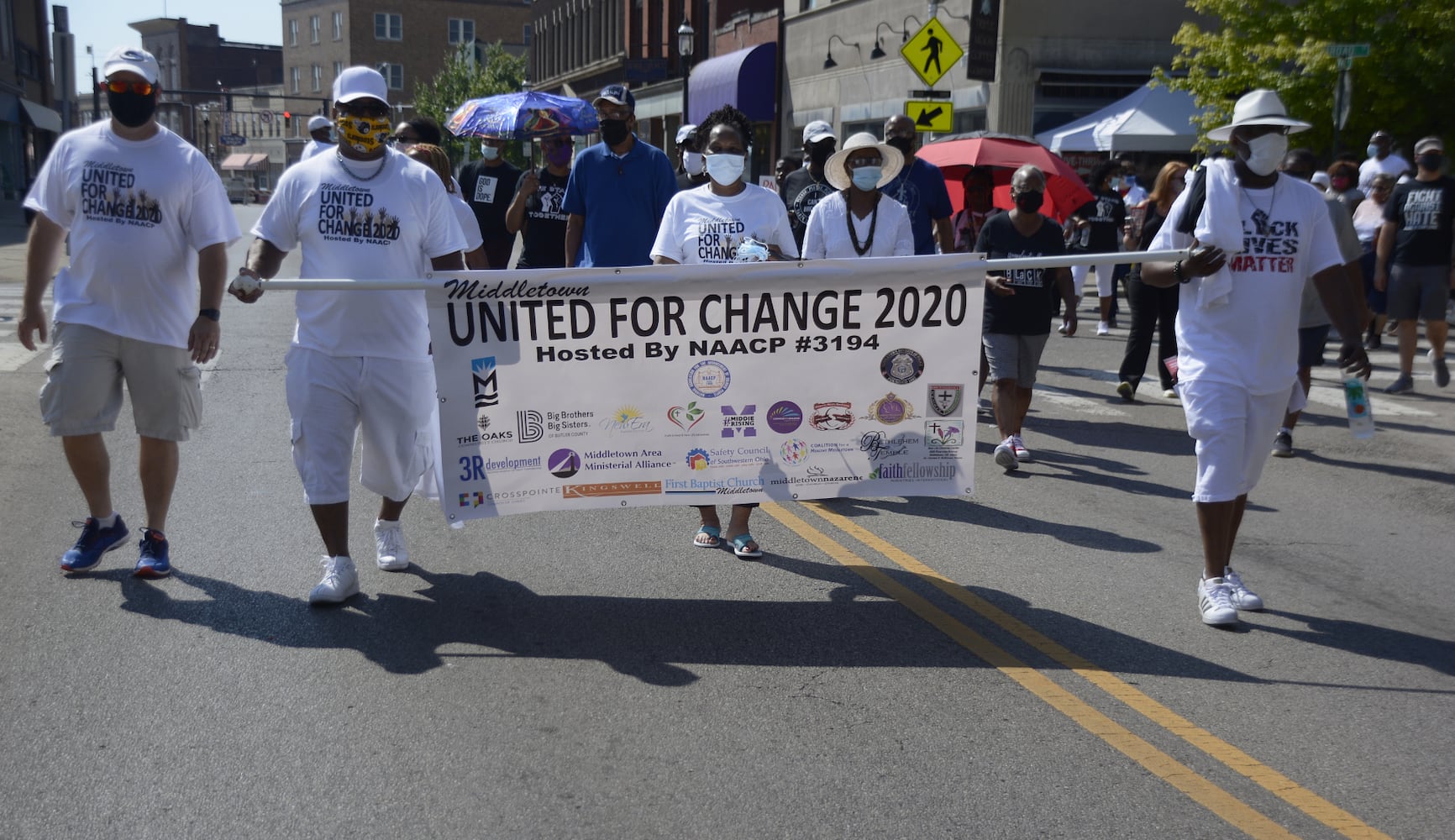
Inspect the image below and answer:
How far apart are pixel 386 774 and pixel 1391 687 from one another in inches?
138

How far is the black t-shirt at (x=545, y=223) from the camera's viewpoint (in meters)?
9.75

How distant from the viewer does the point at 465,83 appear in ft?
224

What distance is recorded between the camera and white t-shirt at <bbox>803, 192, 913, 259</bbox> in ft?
25.3

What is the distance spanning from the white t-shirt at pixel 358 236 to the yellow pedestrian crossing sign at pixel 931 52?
13374 mm

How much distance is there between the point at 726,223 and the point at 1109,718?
2998 millimetres

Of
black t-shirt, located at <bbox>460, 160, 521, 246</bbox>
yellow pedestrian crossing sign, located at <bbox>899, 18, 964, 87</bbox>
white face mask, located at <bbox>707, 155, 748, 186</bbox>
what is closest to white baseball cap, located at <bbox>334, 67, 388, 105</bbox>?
white face mask, located at <bbox>707, 155, 748, 186</bbox>

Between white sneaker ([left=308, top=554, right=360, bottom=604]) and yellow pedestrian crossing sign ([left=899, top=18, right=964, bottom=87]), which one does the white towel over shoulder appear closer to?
white sneaker ([left=308, top=554, right=360, bottom=604])

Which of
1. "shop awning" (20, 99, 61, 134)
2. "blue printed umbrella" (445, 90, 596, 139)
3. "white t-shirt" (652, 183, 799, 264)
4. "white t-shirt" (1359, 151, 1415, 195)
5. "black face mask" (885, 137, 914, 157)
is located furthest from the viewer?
"shop awning" (20, 99, 61, 134)

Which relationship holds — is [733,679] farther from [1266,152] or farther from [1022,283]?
[1022,283]

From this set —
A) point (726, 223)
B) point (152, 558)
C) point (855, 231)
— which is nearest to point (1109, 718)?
point (726, 223)

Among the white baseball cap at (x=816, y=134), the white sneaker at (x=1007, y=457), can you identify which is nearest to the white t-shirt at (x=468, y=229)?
the white baseball cap at (x=816, y=134)

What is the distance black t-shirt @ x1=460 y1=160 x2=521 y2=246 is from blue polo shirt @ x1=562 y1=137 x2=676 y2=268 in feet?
9.92

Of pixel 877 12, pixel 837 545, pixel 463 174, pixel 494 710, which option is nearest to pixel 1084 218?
pixel 463 174

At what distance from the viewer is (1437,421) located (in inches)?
435
